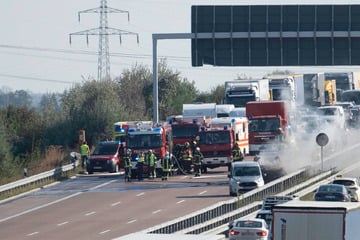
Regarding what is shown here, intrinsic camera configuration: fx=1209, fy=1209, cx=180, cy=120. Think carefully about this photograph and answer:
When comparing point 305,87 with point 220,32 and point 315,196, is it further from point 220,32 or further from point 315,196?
point 315,196

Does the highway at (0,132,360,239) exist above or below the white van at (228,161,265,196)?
below

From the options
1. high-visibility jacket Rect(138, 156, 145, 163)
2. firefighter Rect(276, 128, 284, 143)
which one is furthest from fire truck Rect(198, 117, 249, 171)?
firefighter Rect(276, 128, 284, 143)

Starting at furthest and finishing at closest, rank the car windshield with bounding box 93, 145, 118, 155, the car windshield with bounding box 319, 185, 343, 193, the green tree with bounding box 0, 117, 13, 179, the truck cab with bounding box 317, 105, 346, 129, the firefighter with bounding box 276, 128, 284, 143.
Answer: the truck cab with bounding box 317, 105, 346, 129 < the green tree with bounding box 0, 117, 13, 179 < the firefighter with bounding box 276, 128, 284, 143 < the car windshield with bounding box 93, 145, 118, 155 < the car windshield with bounding box 319, 185, 343, 193

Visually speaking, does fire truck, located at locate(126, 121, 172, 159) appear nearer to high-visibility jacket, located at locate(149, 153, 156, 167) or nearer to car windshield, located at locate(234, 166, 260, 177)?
high-visibility jacket, located at locate(149, 153, 156, 167)

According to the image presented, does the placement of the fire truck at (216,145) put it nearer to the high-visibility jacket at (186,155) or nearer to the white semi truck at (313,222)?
the high-visibility jacket at (186,155)

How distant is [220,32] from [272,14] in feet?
10.3

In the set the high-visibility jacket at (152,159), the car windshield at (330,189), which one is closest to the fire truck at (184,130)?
the high-visibility jacket at (152,159)

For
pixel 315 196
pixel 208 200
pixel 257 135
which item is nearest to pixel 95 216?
pixel 208 200

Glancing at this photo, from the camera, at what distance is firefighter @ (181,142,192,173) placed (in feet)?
176

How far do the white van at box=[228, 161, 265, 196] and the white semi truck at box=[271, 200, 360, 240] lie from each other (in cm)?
2112

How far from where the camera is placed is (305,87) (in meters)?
83.8

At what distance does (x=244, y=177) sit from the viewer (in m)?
45.5

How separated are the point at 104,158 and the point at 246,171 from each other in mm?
11676

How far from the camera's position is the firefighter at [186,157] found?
176 feet
